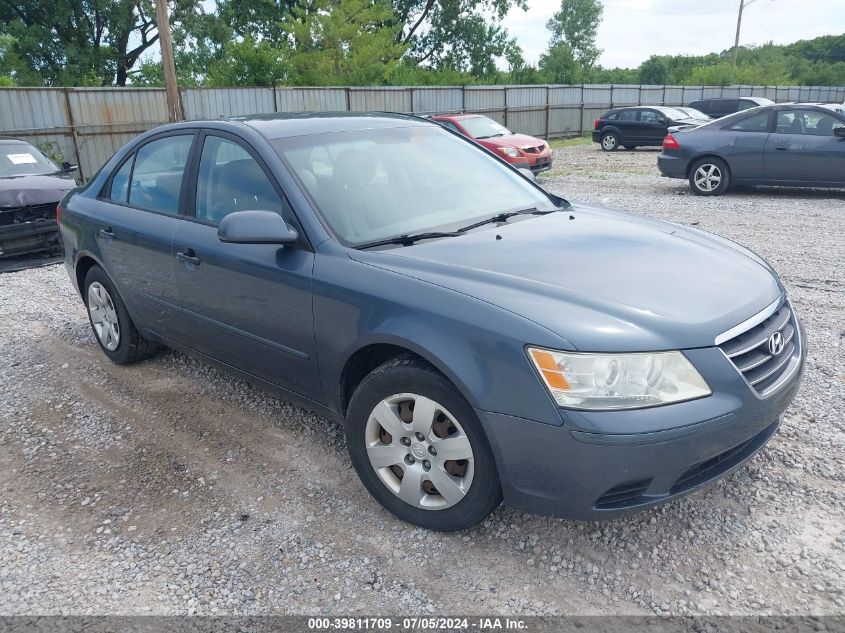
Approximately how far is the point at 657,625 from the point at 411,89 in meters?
22.7

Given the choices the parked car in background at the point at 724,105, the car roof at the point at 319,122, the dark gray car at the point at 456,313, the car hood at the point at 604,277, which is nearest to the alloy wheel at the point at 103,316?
the dark gray car at the point at 456,313

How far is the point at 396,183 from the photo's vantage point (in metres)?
3.49

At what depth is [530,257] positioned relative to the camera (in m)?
2.94

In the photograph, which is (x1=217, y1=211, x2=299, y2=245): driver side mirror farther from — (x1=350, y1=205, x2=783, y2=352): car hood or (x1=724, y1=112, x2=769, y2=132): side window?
(x1=724, y1=112, x2=769, y2=132): side window


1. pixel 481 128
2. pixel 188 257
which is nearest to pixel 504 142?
pixel 481 128

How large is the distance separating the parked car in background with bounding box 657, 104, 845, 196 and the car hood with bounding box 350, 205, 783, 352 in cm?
874

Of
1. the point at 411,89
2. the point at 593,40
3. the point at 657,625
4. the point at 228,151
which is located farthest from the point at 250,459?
the point at 593,40

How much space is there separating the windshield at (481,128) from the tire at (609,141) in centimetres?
862

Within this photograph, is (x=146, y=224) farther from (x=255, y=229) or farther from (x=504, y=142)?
(x=504, y=142)

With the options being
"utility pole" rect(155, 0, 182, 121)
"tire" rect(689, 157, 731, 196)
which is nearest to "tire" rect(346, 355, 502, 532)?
"tire" rect(689, 157, 731, 196)

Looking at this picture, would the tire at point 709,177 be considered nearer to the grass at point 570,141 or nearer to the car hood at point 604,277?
the car hood at point 604,277

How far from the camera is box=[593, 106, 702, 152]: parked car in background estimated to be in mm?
21781

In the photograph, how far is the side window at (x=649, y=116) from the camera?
21.8 m

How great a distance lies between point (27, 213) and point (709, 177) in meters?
10.3
